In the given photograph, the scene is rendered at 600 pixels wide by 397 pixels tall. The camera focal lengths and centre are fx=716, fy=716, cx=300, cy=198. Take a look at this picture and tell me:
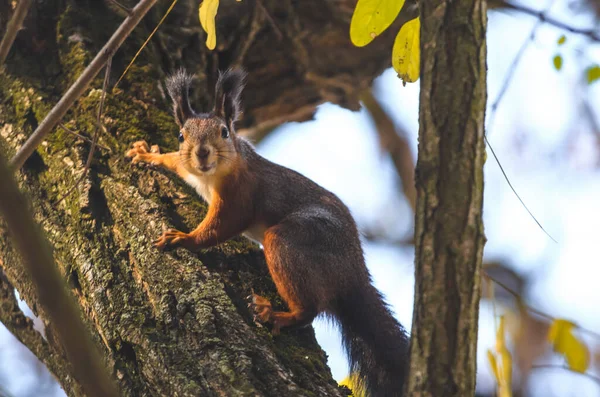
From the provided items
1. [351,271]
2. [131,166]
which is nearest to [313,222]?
[351,271]

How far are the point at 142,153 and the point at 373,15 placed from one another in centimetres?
168

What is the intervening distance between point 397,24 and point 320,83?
28.2 inches

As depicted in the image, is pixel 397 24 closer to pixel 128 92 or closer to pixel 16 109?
pixel 128 92

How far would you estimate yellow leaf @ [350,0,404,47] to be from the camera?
2.01 meters

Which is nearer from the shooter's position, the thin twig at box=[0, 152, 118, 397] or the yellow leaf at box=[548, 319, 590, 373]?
the thin twig at box=[0, 152, 118, 397]

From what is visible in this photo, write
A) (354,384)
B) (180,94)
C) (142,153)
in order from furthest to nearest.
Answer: (180,94) → (142,153) → (354,384)

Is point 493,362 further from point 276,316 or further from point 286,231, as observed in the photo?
point 286,231

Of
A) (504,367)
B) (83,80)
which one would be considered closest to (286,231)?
(83,80)

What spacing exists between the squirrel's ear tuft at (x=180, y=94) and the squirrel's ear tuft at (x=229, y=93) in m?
0.16

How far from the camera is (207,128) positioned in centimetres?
380

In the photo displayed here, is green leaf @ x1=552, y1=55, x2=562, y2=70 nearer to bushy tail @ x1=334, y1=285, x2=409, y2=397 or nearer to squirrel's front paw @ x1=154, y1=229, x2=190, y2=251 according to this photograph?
bushy tail @ x1=334, y1=285, x2=409, y2=397

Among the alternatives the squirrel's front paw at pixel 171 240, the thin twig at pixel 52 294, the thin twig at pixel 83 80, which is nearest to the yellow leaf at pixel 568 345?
the thin twig at pixel 52 294

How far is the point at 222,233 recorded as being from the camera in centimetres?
325

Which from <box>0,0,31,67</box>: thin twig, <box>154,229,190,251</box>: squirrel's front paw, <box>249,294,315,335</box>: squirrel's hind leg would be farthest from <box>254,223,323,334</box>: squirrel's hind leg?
<box>0,0,31,67</box>: thin twig
